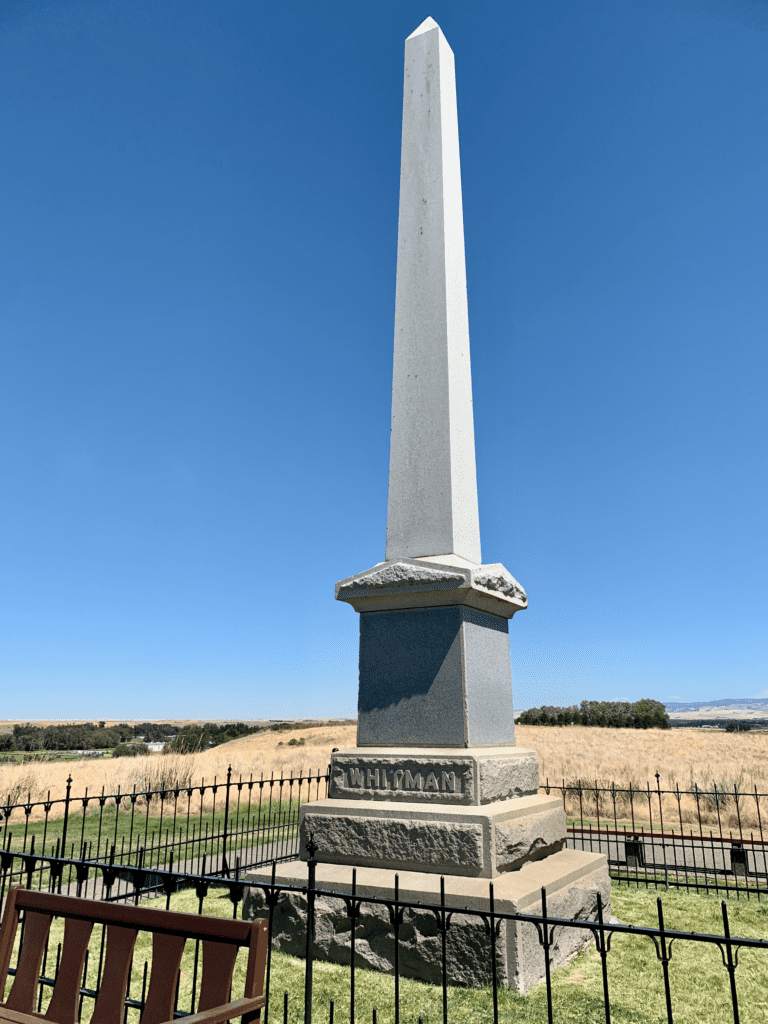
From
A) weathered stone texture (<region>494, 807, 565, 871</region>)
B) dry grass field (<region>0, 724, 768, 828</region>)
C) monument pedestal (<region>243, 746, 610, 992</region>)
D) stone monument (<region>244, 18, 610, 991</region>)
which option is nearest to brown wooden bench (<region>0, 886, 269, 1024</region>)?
monument pedestal (<region>243, 746, 610, 992</region>)

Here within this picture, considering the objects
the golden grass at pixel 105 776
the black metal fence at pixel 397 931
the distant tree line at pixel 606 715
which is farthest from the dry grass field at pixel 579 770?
the distant tree line at pixel 606 715

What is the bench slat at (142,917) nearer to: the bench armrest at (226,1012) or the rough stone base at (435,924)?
the bench armrest at (226,1012)

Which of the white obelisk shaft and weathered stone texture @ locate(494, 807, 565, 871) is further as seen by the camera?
the white obelisk shaft

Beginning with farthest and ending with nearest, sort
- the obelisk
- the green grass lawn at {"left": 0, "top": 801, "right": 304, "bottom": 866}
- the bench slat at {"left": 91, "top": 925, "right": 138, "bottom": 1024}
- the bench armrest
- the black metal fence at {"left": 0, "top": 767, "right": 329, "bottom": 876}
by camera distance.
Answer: the green grass lawn at {"left": 0, "top": 801, "right": 304, "bottom": 866} < the black metal fence at {"left": 0, "top": 767, "right": 329, "bottom": 876} < the obelisk < the bench slat at {"left": 91, "top": 925, "right": 138, "bottom": 1024} < the bench armrest

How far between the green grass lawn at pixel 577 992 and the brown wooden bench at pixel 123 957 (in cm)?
169

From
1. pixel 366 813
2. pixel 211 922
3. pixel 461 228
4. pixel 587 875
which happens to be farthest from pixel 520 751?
pixel 461 228

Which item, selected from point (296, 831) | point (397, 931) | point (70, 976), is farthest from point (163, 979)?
point (296, 831)

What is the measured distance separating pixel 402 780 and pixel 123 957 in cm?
285

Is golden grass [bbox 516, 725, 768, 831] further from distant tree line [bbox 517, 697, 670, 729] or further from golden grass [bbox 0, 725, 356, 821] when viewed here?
distant tree line [bbox 517, 697, 670, 729]

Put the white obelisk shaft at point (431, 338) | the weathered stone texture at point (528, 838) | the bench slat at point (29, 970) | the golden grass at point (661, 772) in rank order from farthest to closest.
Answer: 1. the golden grass at point (661, 772)
2. the white obelisk shaft at point (431, 338)
3. the weathered stone texture at point (528, 838)
4. the bench slat at point (29, 970)

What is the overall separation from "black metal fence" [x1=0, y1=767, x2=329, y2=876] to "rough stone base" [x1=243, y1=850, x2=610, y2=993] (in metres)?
2.29

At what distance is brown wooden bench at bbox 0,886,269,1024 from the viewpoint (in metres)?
2.38

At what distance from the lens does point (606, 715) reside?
2596 inches

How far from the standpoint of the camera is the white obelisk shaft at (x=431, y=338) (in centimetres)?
601
